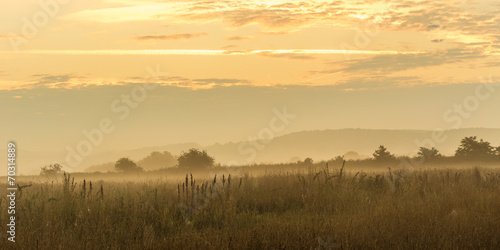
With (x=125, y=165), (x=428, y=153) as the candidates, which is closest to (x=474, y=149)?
(x=428, y=153)

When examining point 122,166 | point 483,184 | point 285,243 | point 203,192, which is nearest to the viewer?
point 285,243

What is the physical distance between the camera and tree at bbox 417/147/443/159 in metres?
29.1

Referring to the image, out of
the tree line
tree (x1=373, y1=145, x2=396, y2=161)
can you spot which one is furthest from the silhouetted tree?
tree (x1=373, y1=145, x2=396, y2=161)

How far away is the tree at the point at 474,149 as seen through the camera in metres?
28.8

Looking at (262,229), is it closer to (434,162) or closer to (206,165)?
(206,165)

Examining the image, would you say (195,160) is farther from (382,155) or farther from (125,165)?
(382,155)

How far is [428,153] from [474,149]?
2525 millimetres

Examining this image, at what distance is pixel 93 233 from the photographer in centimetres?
884

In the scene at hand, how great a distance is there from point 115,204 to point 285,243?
4.74 m

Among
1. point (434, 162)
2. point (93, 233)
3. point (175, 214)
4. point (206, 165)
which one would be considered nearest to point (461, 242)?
point (175, 214)

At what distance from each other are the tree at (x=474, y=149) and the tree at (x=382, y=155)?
3.78 m

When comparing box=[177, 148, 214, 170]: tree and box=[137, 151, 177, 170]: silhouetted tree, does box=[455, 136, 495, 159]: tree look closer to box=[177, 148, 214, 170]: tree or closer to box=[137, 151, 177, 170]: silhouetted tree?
box=[177, 148, 214, 170]: tree

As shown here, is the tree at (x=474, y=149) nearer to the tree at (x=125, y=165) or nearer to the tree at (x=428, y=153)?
the tree at (x=428, y=153)

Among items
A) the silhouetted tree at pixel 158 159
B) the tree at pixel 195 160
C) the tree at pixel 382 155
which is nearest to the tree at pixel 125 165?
the tree at pixel 195 160
